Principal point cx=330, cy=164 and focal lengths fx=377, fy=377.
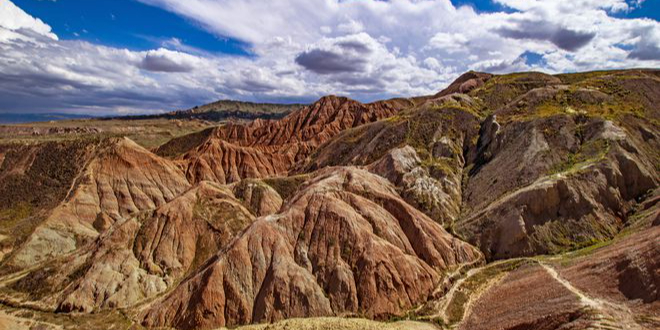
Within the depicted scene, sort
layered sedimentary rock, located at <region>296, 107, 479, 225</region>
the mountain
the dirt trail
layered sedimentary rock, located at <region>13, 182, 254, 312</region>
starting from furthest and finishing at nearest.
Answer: layered sedimentary rock, located at <region>296, 107, 479, 225</region> → layered sedimentary rock, located at <region>13, 182, 254, 312</region> → the mountain → the dirt trail

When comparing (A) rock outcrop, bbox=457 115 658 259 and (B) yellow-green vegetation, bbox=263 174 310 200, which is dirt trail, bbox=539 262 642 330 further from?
(B) yellow-green vegetation, bbox=263 174 310 200

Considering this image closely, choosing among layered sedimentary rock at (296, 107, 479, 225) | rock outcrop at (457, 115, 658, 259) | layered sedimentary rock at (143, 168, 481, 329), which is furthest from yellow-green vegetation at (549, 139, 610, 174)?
layered sedimentary rock at (143, 168, 481, 329)

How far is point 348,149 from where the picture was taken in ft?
311

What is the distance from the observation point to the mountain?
37594mm

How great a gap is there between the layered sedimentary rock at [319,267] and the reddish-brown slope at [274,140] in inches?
2457

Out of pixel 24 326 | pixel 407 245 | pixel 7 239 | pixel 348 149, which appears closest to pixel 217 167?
pixel 348 149

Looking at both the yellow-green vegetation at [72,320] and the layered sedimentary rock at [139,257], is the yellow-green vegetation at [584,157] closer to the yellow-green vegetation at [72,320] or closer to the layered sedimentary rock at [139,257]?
the layered sedimentary rock at [139,257]

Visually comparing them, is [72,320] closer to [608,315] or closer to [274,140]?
[608,315]

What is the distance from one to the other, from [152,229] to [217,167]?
181 ft

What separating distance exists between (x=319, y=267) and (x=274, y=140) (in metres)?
100

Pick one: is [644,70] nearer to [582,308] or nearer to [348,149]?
[348,149]

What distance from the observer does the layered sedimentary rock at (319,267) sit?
130ft

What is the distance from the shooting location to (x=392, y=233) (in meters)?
47.7

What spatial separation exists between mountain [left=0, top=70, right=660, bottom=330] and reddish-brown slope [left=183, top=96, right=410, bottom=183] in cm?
2394
